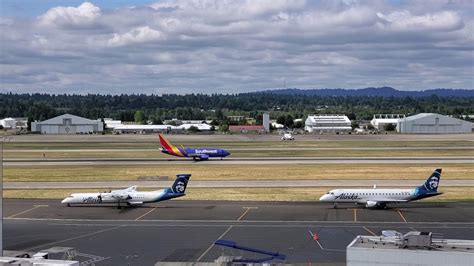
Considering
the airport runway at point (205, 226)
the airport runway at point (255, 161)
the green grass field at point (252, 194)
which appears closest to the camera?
the airport runway at point (205, 226)

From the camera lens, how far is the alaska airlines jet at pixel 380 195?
82438mm

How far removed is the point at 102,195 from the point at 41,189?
19.8 metres

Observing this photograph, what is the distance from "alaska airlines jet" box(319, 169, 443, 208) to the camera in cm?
8244

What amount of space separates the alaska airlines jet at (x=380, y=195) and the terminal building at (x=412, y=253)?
46.2 meters

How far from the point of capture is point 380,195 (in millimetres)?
82625

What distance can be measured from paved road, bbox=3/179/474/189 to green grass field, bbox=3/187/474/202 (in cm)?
413

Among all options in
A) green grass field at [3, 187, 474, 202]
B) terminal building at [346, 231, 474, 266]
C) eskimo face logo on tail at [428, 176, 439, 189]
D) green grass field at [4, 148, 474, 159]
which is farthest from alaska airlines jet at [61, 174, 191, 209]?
green grass field at [4, 148, 474, 159]

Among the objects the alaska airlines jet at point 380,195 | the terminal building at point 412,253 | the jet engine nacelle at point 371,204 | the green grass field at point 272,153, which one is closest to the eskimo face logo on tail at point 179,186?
the alaska airlines jet at point 380,195

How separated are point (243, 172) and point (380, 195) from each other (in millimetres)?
42355

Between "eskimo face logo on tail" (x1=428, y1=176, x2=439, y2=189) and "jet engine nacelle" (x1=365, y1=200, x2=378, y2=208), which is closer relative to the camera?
"jet engine nacelle" (x1=365, y1=200, x2=378, y2=208)

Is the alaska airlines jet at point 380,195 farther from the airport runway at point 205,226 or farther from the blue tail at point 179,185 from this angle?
the blue tail at point 179,185

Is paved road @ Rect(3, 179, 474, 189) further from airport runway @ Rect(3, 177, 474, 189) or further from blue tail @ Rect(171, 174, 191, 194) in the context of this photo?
blue tail @ Rect(171, 174, 191, 194)

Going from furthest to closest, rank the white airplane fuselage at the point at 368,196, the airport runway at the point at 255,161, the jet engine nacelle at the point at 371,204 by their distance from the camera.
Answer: the airport runway at the point at 255,161, the white airplane fuselage at the point at 368,196, the jet engine nacelle at the point at 371,204

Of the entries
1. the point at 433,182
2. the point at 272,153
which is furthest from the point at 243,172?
the point at 272,153
